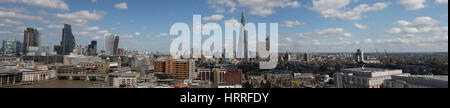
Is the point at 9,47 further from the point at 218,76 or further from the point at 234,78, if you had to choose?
the point at 234,78

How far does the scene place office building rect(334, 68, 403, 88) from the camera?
6.38m

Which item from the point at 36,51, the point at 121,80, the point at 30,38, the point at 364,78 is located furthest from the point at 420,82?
the point at 30,38

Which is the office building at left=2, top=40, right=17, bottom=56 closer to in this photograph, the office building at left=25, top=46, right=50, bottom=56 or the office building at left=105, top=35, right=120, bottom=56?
the office building at left=25, top=46, right=50, bottom=56

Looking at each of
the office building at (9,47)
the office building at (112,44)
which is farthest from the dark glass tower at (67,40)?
the office building at (9,47)

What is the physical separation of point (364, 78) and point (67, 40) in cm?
3128

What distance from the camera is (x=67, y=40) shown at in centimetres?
2588
